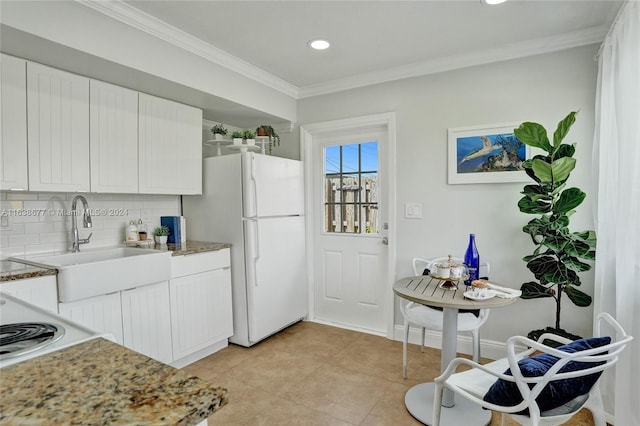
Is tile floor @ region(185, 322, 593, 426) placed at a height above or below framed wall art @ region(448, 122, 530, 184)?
below

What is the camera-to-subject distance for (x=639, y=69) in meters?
1.70

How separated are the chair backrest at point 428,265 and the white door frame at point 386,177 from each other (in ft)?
0.70

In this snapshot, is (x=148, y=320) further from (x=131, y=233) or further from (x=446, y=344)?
(x=446, y=344)

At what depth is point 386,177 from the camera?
3412 millimetres

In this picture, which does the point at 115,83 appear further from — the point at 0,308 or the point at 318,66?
the point at 0,308

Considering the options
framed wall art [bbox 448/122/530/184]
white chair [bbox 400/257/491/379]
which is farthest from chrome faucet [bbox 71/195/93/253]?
framed wall art [bbox 448/122/530/184]

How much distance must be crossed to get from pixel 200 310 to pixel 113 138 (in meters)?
1.45

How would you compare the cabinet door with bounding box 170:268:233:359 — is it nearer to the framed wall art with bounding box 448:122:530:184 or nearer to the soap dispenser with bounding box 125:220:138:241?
the soap dispenser with bounding box 125:220:138:241

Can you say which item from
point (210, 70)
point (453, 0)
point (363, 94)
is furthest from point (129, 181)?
point (453, 0)

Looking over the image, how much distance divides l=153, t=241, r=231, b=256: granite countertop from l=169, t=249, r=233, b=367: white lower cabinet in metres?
0.04

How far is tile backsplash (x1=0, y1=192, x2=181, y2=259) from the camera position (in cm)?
233

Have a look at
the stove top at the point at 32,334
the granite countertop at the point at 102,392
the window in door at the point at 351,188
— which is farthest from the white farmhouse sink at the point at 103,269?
the window in door at the point at 351,188

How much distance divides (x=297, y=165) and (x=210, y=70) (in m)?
1.22

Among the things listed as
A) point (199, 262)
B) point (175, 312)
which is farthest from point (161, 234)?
point (175, 312)
